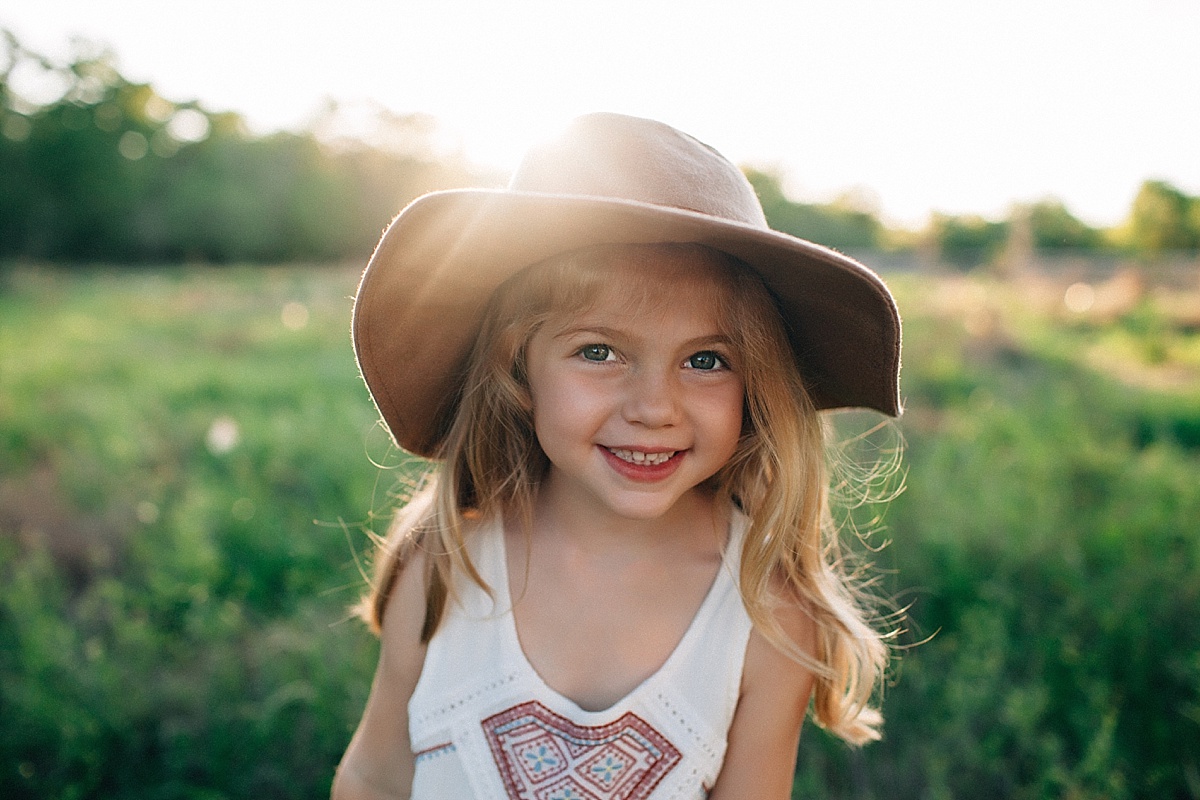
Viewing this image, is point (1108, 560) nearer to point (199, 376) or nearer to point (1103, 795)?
point (1103, 795)

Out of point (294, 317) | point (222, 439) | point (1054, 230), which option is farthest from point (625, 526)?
point (1054, 230)

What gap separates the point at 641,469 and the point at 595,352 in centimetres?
21

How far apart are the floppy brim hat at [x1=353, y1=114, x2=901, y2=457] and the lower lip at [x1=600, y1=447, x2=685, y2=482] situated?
361 millimetres

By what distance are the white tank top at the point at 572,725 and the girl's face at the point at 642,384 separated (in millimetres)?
305

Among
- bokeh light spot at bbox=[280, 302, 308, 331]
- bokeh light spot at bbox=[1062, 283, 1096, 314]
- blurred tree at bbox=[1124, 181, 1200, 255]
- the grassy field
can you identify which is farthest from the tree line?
the grassy field

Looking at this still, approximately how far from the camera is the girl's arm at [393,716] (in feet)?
5.14

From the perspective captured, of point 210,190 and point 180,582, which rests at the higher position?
point 180,582

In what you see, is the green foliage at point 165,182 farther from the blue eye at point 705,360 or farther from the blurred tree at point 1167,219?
the blue eye at point 705,360

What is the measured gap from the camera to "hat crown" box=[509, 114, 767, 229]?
4.04 ft

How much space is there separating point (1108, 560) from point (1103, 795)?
4.21 feet

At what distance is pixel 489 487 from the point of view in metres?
1.62

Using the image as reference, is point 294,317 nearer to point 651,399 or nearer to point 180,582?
point 180,582

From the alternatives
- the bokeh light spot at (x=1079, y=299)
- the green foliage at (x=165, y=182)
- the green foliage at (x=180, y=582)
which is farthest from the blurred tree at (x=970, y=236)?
the green foliage at (x=180, y=582)

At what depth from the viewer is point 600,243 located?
1312 mm
